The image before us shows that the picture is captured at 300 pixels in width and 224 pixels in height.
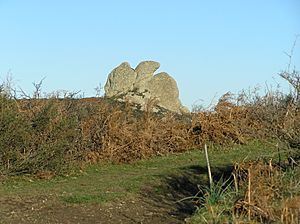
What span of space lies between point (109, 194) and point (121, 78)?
2042 centimetres

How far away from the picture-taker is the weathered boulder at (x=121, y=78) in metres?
32.1

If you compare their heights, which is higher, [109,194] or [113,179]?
[113,179]

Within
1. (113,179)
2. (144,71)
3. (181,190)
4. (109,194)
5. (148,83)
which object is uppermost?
(144,71)

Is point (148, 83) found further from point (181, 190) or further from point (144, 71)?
point (181, 190)

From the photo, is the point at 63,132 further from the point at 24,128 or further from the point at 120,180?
the point at 120,180

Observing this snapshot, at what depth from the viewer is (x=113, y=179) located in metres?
15.5

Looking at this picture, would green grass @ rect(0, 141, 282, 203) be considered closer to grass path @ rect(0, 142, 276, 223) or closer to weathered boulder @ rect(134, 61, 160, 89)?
grass path @ rect(0, 142, 276, 223)

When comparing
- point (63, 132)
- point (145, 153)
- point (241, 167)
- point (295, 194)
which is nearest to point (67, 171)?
point (63, 132)

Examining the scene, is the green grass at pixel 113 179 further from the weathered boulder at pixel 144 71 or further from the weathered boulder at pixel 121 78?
the weathered boulder at pixel 121 78

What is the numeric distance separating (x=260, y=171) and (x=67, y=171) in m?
6.92

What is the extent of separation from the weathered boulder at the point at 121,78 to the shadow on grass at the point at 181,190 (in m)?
15.3

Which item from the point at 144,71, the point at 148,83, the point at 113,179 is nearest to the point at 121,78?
the point at 144,71

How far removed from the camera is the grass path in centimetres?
1080

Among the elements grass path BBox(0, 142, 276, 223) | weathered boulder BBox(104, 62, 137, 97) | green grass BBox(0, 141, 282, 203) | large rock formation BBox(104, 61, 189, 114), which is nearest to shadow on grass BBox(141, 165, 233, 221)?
grass path BBox(0, 142, 276, 223)
